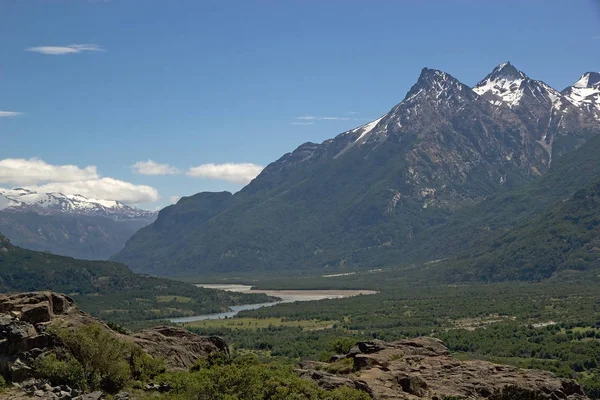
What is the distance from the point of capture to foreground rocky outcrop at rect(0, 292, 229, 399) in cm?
8481

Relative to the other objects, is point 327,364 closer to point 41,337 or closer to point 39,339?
point 41,337

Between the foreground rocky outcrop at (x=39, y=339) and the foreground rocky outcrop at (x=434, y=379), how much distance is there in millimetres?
17183

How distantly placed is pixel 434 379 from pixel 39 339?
155ft

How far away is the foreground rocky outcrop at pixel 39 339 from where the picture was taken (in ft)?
278

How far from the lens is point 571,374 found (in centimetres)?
15325

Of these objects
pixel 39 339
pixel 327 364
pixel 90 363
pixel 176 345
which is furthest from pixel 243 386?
pixel 327 364

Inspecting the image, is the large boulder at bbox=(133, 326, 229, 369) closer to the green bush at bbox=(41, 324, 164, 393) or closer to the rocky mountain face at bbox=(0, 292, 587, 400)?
the rocky mountain face at bbox=(0, 292, 587, 400)

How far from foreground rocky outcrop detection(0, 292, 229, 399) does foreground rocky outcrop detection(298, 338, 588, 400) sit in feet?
56.4

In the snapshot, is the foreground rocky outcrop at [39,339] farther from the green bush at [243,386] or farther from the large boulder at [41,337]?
the green bush at [243,386]

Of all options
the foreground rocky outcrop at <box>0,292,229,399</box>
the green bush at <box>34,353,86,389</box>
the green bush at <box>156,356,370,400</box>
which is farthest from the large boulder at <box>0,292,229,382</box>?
the green bush at <box>156,356,370,400</box>

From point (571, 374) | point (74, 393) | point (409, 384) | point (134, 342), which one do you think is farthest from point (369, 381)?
point (571, 374)

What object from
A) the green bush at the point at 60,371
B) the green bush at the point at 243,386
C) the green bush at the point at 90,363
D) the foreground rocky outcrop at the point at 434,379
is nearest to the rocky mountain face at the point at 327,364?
the foreground rocky outcrop at the point at 434,379

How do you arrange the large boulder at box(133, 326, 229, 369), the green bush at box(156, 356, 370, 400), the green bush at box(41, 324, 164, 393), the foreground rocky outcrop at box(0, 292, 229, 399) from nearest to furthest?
1. the foreground rocky outcrop at box(0, 292, 229, 399)
2. the green bush at box(41, 324, 164, 393)
3. the green bush at box(156, 356, 370, 400)
4. the large boulder at box(133, 326, 229, 369)

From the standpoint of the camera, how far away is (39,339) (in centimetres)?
8875
